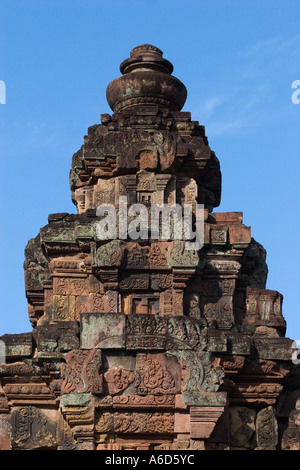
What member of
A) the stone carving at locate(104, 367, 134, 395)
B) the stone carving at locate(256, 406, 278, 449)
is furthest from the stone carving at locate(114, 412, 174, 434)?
the stone carving at locate(256, 406, 278, 449)

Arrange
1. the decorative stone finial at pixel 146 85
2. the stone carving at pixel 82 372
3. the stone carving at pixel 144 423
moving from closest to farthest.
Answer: the stone carving at pixel 82 372, the stone carving at pixel 144 423, the decorative stone finial at pixel 146 85

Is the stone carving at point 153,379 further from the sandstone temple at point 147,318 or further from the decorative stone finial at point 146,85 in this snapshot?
the decorative stone finial at point 146,85

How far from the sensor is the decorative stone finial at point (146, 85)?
18.6m

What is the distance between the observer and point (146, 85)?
18.6 meters

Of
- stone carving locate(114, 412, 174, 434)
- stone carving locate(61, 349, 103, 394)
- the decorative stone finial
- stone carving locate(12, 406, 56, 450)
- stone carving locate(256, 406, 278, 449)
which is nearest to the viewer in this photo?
stone carving locate(61, 349, 103, 394)

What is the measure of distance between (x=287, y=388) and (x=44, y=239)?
13.9ft

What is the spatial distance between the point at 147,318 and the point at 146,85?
14.7ft

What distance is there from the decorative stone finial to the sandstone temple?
0.02 metres

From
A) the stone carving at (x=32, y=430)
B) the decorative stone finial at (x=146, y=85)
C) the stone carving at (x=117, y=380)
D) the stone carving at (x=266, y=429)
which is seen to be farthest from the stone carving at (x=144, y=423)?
the decorative stone finial at (x=146, y=85)

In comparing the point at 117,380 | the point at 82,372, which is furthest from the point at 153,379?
the point at 82,372

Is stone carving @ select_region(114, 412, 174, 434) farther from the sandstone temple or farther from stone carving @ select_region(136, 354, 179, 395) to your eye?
stone carving @ select_region(136, 354, 179, 395)

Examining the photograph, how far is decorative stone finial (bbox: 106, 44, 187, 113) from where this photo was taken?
733 inches

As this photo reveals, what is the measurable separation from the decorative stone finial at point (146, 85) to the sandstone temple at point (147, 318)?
0.9 inches

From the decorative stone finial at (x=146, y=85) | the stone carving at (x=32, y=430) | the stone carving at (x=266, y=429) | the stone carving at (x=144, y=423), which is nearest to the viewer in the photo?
the stone carving at (x=144, y=423)
